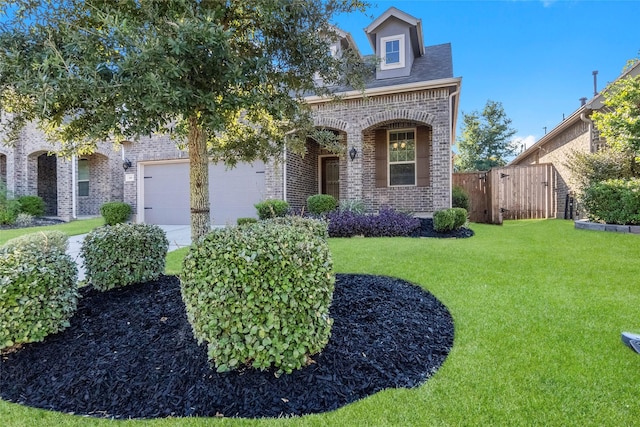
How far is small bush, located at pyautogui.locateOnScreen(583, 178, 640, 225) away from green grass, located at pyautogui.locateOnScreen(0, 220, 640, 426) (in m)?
2.78

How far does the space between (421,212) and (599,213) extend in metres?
4.15

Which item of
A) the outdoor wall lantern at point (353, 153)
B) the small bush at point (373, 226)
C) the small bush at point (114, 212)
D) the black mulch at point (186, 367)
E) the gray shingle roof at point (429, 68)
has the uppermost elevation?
the gray shingle roof at point (429, 68)

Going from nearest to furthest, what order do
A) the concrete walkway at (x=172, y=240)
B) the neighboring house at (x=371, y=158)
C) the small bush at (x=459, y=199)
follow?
the concrete walkway at (x=172, y=240) → the neighboring house at (x=371, y=158) → the small bush at (x=459, y=199)

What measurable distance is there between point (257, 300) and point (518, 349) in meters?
2.05

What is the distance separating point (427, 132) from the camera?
10.3 metres

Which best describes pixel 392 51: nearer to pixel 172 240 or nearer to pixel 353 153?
pixel 353 153

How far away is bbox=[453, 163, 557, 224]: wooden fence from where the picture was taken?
39.5 ft

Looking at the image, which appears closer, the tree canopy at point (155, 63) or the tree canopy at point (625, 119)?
the tree canopy at point (155, 63)

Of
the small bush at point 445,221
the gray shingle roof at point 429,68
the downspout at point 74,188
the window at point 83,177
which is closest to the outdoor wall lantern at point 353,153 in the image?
the gray shingle roof at point 429,68

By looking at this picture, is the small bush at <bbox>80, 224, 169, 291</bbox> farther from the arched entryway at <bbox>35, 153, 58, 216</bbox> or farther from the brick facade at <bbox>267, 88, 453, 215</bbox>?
the arched entryway at <bbox>35, 153, 58, 216</bbox>

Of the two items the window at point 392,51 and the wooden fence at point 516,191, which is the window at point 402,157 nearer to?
the window at point 392,51

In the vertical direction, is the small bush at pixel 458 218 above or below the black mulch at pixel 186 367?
above

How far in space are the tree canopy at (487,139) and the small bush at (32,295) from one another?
25.1 metres

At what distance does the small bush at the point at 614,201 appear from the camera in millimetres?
7199
